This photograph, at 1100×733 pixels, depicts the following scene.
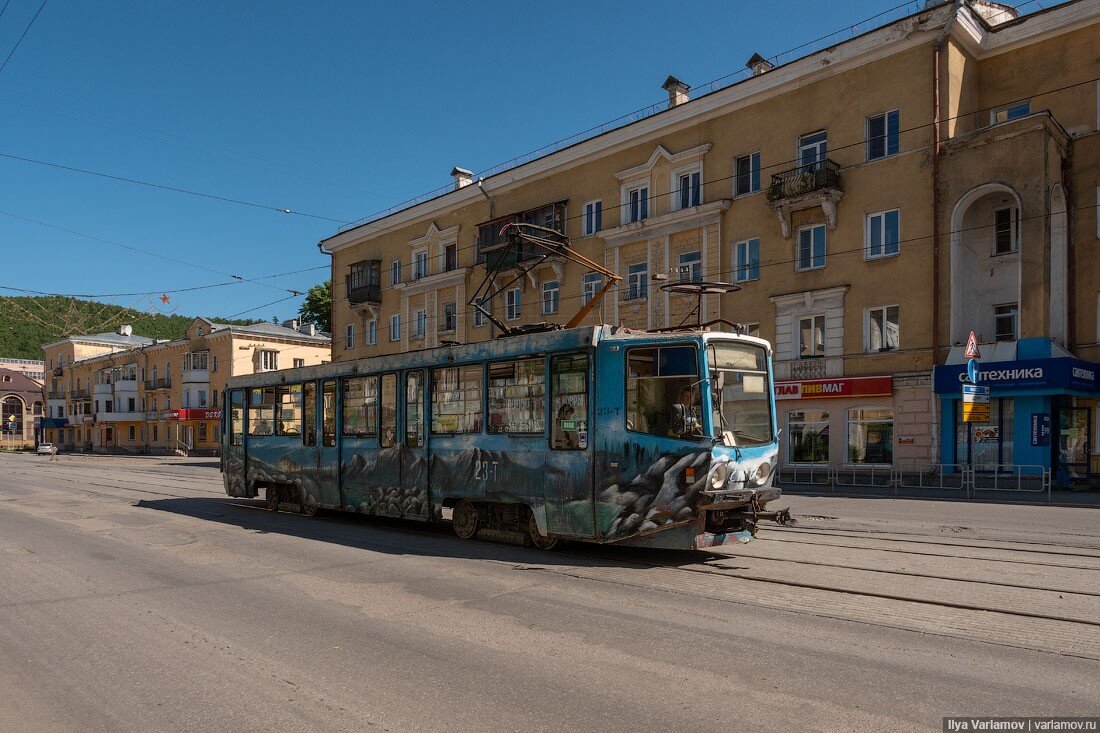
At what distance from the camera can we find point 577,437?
9.69 meters

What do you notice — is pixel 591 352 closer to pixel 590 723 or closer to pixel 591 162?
pixel 590 723

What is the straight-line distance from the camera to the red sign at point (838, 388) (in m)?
24.8

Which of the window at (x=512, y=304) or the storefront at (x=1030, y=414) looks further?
the window at (x=512, y=304)

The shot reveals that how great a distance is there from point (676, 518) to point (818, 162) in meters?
20.4

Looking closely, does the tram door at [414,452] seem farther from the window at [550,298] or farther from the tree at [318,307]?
→ the tree at [318,307]

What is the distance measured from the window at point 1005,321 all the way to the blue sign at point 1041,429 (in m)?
2.92

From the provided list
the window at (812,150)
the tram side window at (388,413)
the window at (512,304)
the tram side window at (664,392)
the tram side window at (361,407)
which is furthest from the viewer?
the window at (512,304)

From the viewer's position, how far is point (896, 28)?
80.4ft

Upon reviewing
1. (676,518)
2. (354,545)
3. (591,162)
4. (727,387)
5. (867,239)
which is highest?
(591,162)

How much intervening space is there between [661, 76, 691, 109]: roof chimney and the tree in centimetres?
4102

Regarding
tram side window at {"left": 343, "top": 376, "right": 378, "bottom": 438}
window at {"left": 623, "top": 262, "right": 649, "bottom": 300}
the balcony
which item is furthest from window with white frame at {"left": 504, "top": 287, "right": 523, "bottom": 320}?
tram side window at {"left": 343, "top": 376, "right": 378, "bottom": 438}

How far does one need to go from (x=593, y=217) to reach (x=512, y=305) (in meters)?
6.36

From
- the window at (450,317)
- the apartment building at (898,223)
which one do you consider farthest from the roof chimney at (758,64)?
the window at (450,317)

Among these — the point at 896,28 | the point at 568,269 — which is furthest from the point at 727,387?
the point at 568,269
